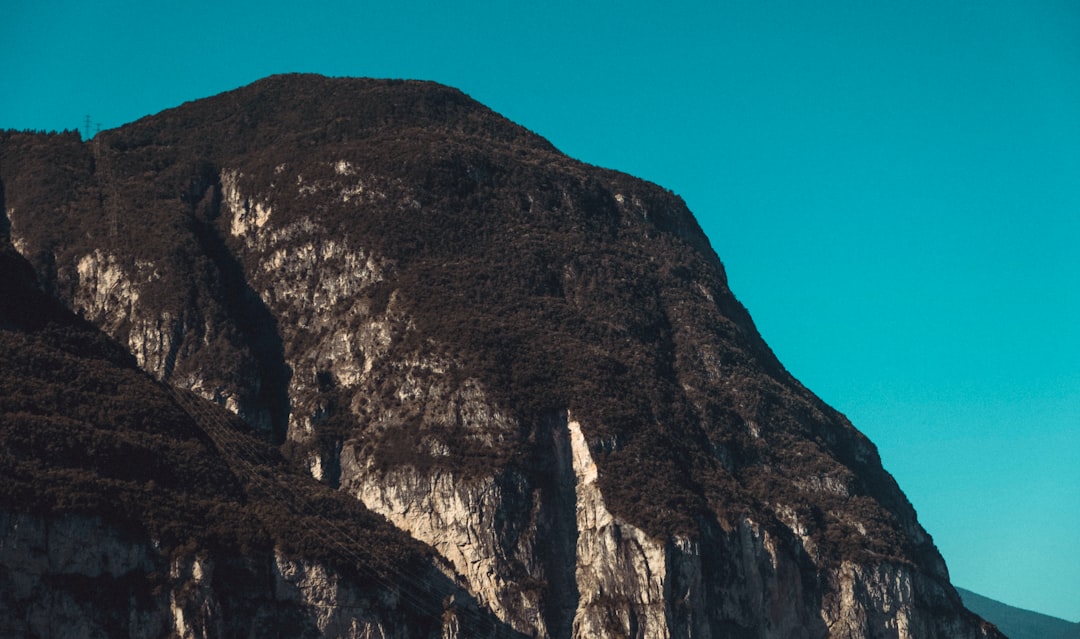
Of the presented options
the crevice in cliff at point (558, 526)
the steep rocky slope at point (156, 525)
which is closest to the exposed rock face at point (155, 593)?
the steep rocky slope at point (156, 525)

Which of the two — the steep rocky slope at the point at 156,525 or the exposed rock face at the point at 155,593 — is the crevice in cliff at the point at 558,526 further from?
the exposed rock face at the point at 155,593

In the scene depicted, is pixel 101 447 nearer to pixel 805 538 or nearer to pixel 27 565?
pixel 27 565

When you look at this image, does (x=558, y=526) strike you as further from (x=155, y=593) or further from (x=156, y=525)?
(x=155, y=593)

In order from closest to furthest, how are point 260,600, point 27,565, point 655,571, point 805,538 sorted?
point 27,565
point 260,600
point 655,571
point 805,538

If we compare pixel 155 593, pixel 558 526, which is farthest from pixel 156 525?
pixel 558 526

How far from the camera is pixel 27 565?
15975 centimetres

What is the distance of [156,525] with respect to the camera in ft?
551

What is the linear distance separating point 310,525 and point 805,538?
43823 millimetres

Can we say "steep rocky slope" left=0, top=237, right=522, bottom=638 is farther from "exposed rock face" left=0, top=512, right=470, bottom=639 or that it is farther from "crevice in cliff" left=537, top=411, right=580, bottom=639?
"crevice in cliff" left=537, top=411, right=580, bottom=639

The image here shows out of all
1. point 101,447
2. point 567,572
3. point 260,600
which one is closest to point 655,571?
point 567,572

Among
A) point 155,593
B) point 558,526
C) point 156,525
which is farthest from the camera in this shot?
point 558,526

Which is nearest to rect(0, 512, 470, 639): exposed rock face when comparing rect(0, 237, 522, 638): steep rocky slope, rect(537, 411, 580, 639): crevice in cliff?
rect(0, 237, 522, 638): steep rocky slope

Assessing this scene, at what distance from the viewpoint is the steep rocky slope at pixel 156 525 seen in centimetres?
16200

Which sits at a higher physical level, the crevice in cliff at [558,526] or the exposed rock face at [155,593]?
the crevice in cliff at [558,526]
